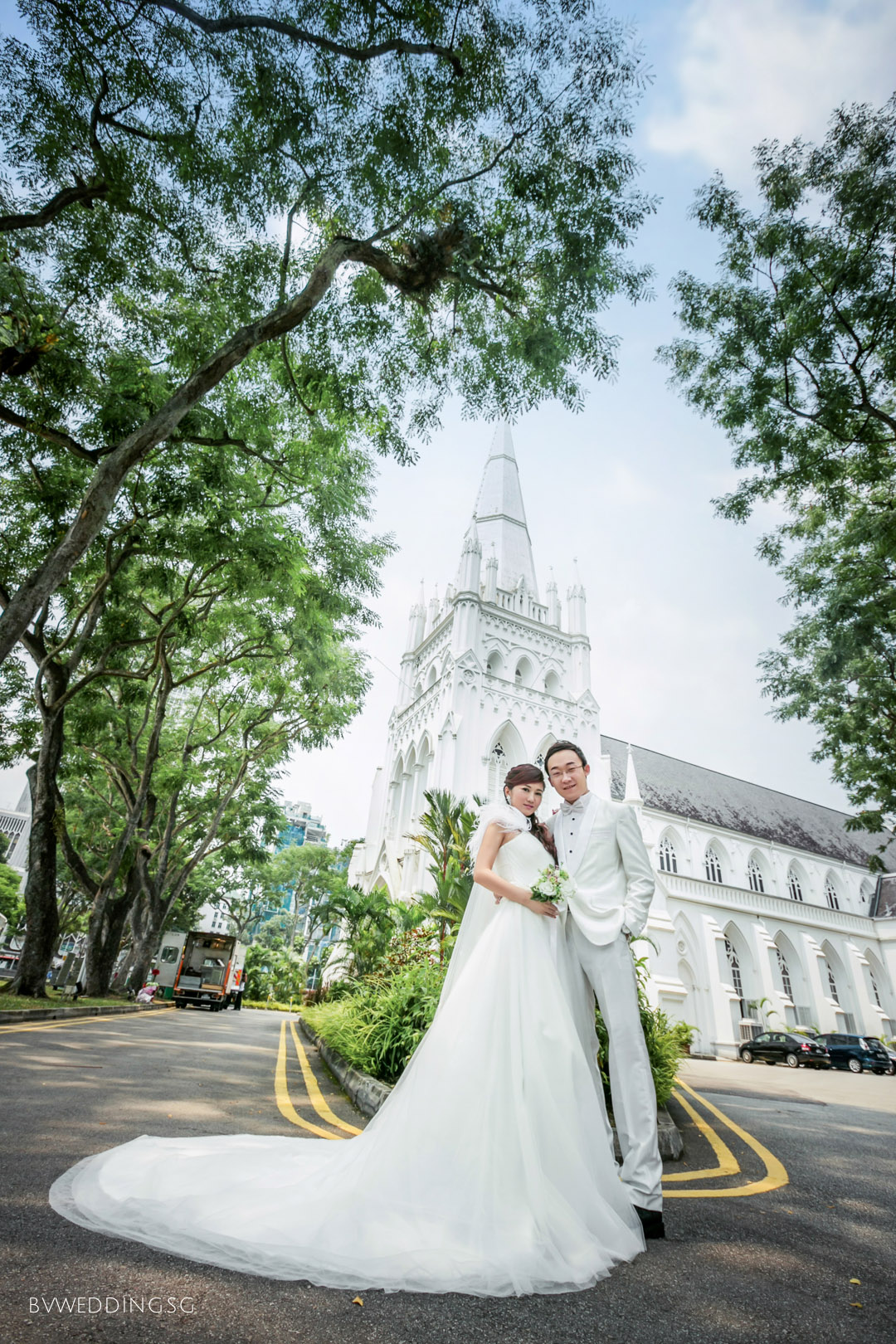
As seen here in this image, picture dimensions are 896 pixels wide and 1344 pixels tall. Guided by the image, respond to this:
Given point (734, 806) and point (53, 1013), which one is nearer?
point (53, 1013)

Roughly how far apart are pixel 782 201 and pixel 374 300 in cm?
606

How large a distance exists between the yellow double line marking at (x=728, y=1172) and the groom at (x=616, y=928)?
625 millimetres

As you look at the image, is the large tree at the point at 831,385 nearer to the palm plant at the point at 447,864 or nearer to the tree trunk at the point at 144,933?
the palm plant at the point at 447,864

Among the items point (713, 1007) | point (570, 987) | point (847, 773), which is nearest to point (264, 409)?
point (570, 987)

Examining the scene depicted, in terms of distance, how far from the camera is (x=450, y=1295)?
208 centimetres

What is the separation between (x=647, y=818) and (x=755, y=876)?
9102 mm

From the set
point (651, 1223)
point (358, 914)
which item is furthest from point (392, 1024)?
point (358, 914)

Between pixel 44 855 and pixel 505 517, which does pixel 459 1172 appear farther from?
pixel 505 517

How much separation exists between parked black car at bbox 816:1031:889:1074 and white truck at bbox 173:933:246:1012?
2220 cm

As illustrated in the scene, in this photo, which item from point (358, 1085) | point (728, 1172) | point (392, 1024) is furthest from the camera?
point (392, 1024)

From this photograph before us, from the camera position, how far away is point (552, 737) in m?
28.1

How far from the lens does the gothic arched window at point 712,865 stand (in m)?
34.6

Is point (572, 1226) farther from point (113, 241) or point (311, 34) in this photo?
point (113, 241)

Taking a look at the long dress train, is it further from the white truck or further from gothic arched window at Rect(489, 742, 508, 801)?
the white truck
